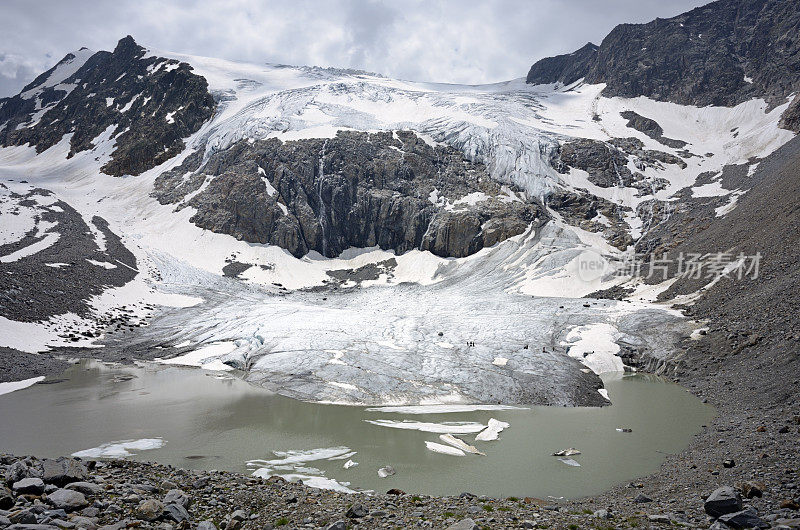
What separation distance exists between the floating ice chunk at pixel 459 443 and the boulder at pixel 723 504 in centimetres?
904

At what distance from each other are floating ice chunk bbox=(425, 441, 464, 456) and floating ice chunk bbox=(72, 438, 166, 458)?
1055 centimetres

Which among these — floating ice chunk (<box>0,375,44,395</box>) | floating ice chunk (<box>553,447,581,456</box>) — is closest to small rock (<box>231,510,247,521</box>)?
floating ice chunk (<box>553,447,581,456</box>)

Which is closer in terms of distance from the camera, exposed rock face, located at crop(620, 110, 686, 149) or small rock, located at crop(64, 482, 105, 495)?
small rock, located at crop(64, 482, 105, 495)

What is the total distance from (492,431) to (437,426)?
2.61 meters

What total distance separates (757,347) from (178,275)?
54.3m

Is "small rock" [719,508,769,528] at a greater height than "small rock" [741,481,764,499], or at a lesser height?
greater

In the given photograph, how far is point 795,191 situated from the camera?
128ft

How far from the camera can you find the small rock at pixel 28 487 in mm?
8758

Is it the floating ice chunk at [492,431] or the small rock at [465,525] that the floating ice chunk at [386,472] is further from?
the small rock at [465,525]

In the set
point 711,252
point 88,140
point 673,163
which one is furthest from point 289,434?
point 88,140

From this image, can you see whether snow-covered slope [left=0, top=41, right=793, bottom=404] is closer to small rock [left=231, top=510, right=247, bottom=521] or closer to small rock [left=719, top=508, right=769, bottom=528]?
small rock [left=231, top=510, right=247, bottom=521]

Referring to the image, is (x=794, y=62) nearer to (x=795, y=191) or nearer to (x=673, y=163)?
(x=673, y=163)

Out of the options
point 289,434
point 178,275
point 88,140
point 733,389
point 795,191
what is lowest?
point 289,434

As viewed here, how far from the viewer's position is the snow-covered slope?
3005cm
